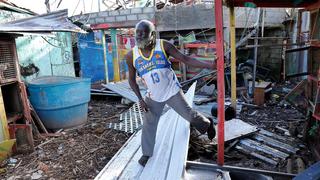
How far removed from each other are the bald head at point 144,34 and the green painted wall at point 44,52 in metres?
4.91

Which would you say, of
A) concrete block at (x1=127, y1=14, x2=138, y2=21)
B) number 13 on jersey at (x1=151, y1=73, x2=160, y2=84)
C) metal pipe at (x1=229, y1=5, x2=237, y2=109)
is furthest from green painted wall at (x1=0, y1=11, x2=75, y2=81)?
metal pipe at (x1=229, y1=5, x2=237, y2=109)

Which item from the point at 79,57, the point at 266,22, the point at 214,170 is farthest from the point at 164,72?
the point at 79,57

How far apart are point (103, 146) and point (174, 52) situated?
264cm

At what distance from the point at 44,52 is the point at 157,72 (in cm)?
645

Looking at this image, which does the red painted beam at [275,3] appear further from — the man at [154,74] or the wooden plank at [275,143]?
the wooden plank at [275,143]

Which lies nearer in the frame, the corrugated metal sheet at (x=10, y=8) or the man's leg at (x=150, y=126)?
the man's leg at (x=150, y=126)

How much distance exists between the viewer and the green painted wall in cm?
714

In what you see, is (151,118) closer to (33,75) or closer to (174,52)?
(174,52)

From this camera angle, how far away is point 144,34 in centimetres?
280

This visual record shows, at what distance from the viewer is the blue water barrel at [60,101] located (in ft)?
17.5

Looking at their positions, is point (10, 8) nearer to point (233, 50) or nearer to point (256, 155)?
point (233, 50)

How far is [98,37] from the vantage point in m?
11.1

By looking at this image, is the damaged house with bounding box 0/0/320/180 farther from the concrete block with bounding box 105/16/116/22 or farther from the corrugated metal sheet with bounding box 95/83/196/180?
the concrete block with bounding box 105/16/116/22

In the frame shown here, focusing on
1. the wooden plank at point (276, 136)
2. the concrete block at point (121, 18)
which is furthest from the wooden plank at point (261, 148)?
the concrete block at point (121, 18)
